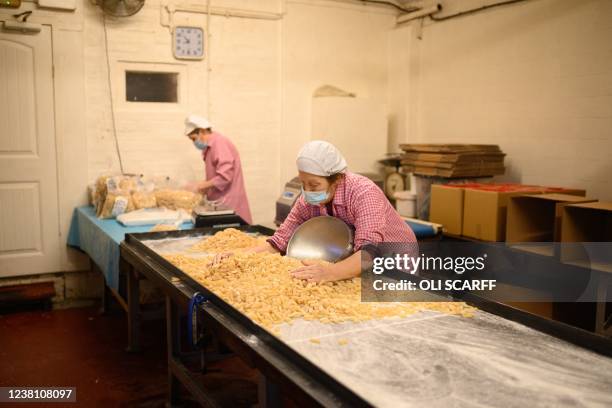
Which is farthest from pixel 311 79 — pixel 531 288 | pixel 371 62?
pixel 531 288

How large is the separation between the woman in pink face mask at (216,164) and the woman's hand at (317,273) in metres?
2.76

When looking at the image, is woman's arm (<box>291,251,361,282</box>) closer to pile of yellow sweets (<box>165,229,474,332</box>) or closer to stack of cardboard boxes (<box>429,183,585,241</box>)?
pile of yellow sweets (<box>165,229,474,332</box>)

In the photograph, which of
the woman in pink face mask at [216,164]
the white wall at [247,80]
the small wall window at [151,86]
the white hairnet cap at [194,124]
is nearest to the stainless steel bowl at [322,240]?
the woman in pink face mask at [216,164]

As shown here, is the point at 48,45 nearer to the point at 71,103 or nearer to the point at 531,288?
the point at 71,103

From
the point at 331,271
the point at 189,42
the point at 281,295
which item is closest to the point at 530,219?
the point at 331,271

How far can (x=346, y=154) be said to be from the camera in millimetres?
6387

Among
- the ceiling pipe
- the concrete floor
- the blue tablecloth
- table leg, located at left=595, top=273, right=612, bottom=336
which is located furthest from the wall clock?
table leg, located at left=595, top=273, right=612, bottom=336

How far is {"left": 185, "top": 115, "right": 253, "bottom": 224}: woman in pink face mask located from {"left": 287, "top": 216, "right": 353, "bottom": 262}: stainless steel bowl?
2354mm

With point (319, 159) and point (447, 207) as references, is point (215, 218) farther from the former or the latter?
point (447, 207)

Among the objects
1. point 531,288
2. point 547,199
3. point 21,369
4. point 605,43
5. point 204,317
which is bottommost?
point 21,369

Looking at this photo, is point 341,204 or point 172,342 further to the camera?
point 172,342

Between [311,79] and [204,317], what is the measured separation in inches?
180

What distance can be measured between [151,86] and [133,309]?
8.23 ft

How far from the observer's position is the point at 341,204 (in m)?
2.70
